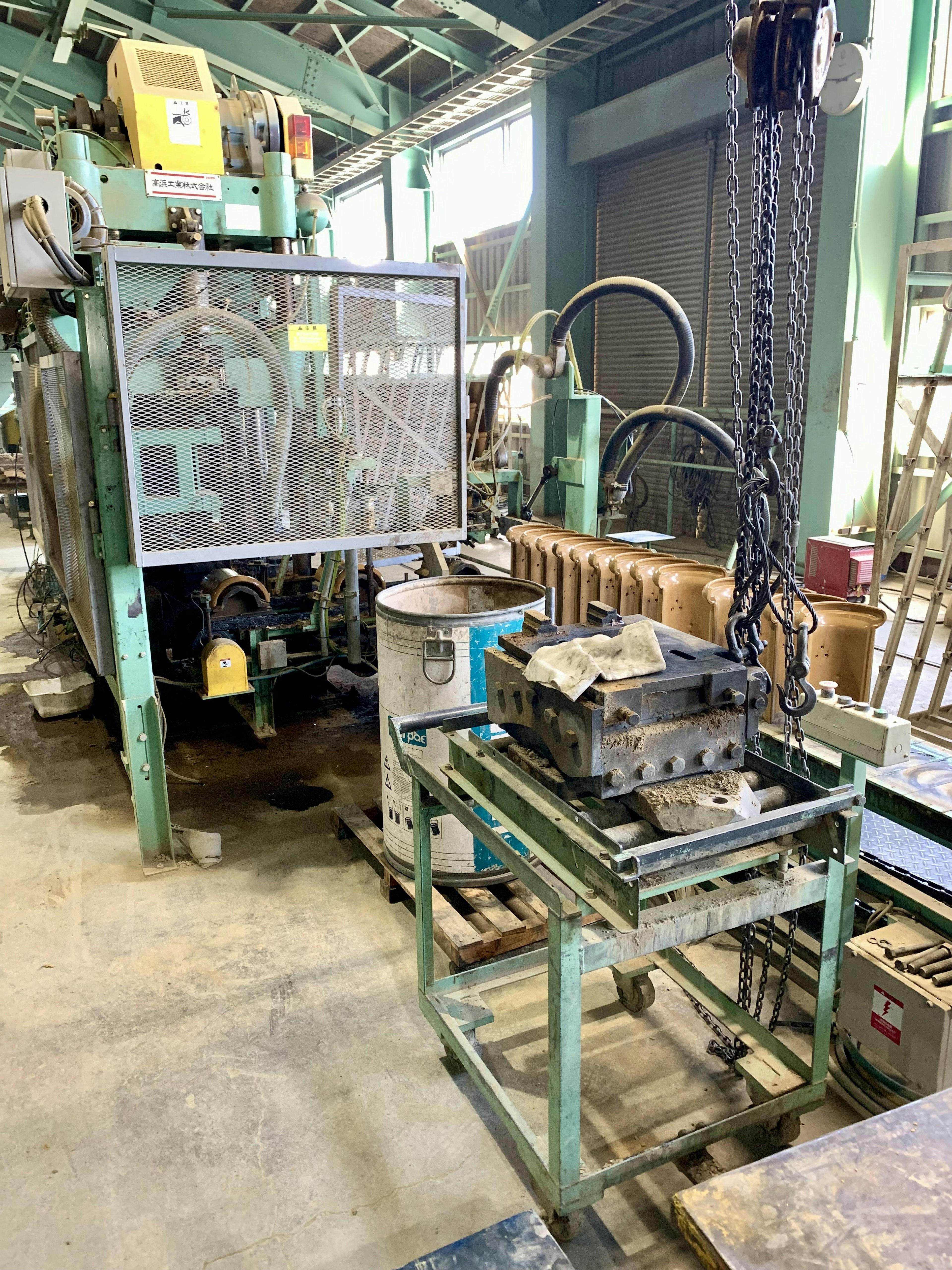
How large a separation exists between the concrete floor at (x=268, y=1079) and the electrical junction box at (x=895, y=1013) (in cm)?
25

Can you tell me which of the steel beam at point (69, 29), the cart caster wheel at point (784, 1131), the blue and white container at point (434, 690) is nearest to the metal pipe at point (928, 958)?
the cart caster wheel at point (784, 1131)

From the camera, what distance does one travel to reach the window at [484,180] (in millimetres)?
11023

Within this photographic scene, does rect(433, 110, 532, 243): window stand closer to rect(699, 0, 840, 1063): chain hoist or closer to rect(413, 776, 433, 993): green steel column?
rect(699, 0, 840, 1063): chain hoist

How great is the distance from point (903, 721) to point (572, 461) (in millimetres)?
3189

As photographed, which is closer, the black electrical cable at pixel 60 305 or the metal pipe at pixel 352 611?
the black electrical cable at pixel 60 305

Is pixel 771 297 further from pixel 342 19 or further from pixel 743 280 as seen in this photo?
pixel 342 19

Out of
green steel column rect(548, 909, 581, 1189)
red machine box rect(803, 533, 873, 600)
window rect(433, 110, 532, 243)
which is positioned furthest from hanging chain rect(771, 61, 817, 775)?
window rect(433, 110, 532, 243)

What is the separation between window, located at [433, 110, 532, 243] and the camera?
1102cm

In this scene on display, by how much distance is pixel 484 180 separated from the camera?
1195 cm

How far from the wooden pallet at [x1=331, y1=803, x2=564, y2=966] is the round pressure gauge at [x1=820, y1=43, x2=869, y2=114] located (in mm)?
5424

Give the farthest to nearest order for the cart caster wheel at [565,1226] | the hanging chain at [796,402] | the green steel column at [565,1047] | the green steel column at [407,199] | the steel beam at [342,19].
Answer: the green steel column at [407,199] → the steel beam at [342,19] → the cart caster wheel at [565,1226] → the hanging chain at [796,402] → the green steel column at [565,1047]

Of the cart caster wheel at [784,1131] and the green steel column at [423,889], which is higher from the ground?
the green steel column at [423,889]

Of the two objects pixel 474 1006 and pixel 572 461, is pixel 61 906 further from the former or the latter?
pixel 572 461

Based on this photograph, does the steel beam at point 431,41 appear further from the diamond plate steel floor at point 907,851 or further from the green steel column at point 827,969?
the green steel column at point 827,969
